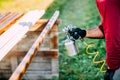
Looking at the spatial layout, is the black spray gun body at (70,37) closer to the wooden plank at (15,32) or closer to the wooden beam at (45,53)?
the wooden plank at (15,32)

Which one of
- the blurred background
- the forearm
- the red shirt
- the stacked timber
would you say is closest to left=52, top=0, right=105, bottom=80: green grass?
the blurred background

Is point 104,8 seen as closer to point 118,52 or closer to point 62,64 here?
point 118,52

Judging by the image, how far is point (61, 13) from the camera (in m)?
10.4

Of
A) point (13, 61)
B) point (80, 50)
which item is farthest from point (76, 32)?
point (80, 50)

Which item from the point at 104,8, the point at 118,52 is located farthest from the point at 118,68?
the point at 104,8

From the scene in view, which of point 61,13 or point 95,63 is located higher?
point 61,13

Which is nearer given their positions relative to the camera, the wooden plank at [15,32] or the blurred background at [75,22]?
the wooden plank at [15,32]

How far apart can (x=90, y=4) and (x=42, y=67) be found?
256 inches

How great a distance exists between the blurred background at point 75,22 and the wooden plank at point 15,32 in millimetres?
1456

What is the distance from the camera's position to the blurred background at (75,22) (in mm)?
5941

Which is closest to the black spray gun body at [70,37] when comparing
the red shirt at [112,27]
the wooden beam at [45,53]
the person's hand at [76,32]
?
the person's hand at [76,32]

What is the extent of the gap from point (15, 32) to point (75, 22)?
531cm

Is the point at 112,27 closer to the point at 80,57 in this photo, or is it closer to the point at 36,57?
the point at 36,57

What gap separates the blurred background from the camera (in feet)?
19.5
